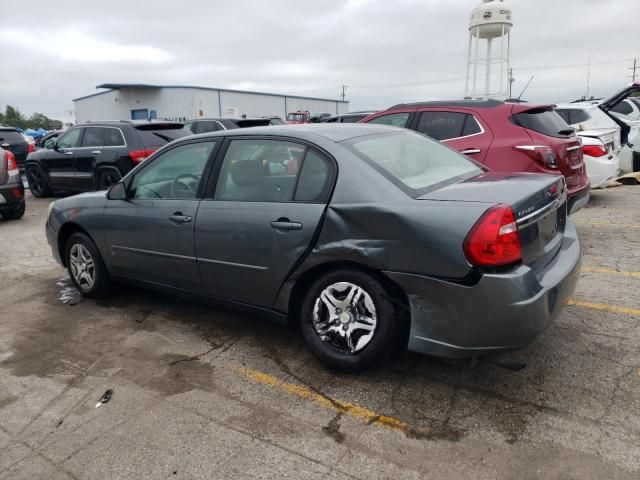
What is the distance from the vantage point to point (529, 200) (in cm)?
296

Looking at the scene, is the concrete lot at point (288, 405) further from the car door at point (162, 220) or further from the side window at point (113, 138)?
the side window at point (113, 138)

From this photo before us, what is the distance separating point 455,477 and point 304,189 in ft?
6.05

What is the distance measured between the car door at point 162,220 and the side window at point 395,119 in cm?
361

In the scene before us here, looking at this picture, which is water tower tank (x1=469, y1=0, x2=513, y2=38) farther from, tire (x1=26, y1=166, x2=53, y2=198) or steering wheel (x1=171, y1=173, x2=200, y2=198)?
steering wheel (x1=171, y1=173, x2=200, y2=198)

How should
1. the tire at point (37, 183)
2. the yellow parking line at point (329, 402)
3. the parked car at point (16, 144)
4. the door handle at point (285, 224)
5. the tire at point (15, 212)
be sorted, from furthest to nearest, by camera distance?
the parked car at point (16, 144)
the tire at point (37, 183)
the tire at point (15, 212)
the door handle at point (285, 224)
the yellow parking line at point (329, 402)

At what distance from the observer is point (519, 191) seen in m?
3.03

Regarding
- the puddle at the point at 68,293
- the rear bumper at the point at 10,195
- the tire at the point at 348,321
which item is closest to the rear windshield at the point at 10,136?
the rear bumper at the point at 10,195

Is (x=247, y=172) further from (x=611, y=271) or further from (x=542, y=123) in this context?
(x=542, y=123)

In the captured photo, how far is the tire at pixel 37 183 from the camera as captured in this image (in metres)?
11.8

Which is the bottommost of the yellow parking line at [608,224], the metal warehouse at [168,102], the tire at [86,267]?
the yellow parking line at [608,224]

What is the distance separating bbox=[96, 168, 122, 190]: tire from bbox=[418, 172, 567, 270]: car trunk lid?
8.19 m

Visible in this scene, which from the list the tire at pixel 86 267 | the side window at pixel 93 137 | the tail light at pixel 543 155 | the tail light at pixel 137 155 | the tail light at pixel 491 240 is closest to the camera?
the tail light at pixel 491 240

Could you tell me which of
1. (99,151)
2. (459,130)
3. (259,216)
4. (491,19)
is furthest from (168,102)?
(259,216)

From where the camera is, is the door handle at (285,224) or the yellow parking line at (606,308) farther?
the yellow parking line at (606,308)
